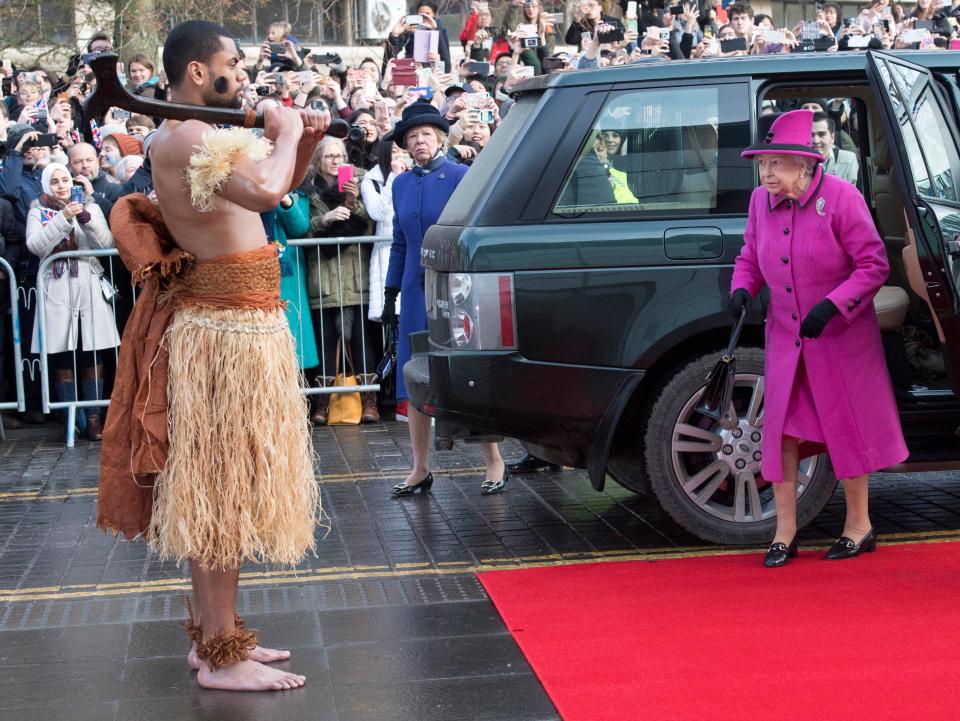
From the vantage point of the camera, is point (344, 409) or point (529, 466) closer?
point (529, 466)

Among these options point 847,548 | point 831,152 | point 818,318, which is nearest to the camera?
point 818,318

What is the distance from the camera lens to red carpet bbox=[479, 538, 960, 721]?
4531 millimetres

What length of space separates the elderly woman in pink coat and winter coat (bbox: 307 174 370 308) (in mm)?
5147

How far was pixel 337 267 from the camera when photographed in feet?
35.6

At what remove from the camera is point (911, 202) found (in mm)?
5938

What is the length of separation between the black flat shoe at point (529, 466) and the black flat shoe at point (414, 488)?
717 mm

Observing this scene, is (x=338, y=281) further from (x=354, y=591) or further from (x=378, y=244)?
(x=354, y=591)

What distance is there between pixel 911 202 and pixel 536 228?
1.56m

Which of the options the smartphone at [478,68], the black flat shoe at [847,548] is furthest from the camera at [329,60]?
the black flat shoe at [847,548]

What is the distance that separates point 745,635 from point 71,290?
6716 millimetres

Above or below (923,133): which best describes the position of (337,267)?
below

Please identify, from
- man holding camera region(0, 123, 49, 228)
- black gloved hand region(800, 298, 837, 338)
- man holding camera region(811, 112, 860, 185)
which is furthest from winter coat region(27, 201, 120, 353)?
black gloved hand region(800, 298, 837, 338)

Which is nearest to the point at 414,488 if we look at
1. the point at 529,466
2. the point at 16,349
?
the point at 529,466

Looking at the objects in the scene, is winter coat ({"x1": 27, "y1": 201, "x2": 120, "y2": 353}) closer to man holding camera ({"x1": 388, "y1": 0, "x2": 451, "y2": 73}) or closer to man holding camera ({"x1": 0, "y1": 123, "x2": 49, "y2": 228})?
man holding camera ({"x1": 0, "y1": 123, "x2": 49, "y2": 228})
